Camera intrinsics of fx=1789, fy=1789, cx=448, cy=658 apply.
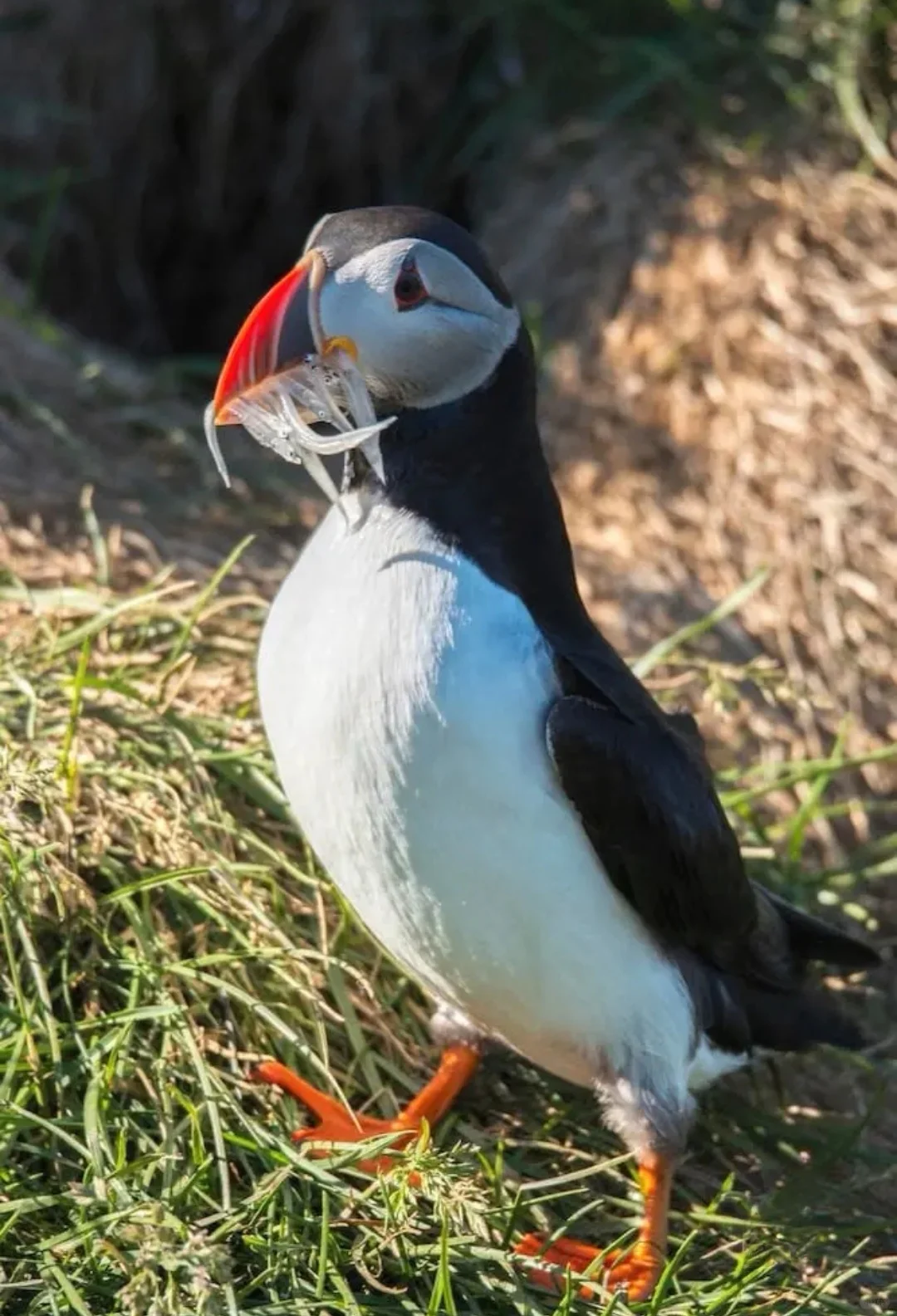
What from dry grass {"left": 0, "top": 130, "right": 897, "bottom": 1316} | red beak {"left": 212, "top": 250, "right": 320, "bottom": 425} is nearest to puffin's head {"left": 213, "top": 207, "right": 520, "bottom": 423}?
red beak {"left": 212, "top": 250, "right": 320, "bottom": 425}

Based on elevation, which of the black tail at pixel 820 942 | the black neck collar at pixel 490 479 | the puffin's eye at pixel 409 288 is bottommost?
the black tail at pixel 820 942

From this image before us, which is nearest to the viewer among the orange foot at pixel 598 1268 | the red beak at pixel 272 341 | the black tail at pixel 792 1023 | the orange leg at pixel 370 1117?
the red beak at pixel 272 341

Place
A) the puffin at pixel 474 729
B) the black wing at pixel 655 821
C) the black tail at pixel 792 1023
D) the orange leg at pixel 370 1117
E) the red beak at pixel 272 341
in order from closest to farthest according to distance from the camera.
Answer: the red beak at pixel 272 341 → the puffin at pixel 474 729 → the black wing at pixel 655 821 → the orange leg at pixel 370 1117 → the black tail at pixel 792 1023

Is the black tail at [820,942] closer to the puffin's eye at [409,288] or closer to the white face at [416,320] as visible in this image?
the white face at [416,320]

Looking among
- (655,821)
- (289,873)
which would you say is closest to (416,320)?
(655,821)

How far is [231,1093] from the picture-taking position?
3.26 m

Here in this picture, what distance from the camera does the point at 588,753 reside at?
9.62ft

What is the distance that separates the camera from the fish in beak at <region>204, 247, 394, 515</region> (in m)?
2.73

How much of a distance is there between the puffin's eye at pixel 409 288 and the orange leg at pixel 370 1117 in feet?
4.50

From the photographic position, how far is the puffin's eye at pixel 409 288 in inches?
110

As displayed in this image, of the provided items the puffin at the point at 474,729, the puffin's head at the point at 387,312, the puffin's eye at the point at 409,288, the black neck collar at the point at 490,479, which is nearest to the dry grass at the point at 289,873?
the puffin at the point at 474,729

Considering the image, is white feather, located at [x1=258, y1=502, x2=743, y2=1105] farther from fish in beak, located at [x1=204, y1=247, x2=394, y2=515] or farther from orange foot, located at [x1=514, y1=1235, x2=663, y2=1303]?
orange foot, located at [x1=514, y1=1235, x2=663, y2=1303]

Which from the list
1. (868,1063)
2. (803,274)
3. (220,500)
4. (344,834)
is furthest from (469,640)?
(803,274)

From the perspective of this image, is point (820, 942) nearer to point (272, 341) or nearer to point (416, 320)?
point (416, 320)
